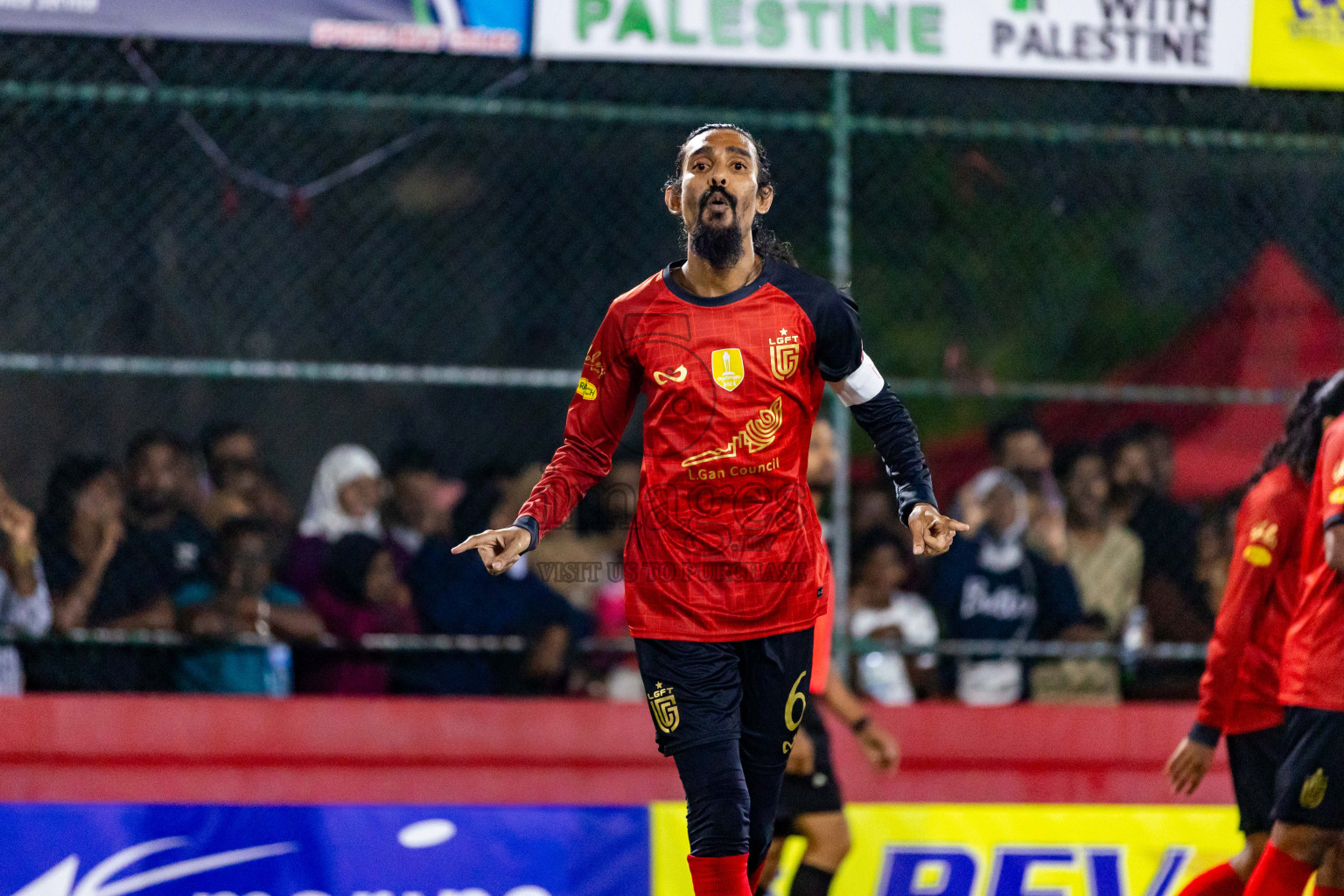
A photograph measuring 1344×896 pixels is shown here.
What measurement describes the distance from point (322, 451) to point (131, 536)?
3.63 meters

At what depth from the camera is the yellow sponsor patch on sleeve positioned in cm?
467

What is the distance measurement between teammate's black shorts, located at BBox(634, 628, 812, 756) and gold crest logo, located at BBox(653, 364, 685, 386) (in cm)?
67

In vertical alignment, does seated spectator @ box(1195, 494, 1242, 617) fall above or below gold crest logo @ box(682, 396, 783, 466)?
below

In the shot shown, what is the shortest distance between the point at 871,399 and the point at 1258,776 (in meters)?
1.95

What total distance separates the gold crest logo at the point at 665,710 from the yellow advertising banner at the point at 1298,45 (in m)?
4.32

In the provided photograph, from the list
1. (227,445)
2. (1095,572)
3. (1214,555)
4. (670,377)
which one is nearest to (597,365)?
(670,377)

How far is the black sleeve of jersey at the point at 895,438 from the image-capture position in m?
3.93

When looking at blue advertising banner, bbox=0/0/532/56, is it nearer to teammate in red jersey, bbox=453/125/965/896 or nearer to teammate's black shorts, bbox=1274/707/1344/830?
teammate in red jersey, bbox=453/125/965/896

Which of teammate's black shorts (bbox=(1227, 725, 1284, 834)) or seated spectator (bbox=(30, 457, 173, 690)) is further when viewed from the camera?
seated spectator (bbox=(30, 457, 173, 690))

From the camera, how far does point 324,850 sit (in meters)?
5.46

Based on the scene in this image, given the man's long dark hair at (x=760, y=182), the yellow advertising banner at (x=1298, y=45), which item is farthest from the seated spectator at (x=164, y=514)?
the yellow advertising banner at (x=1298, y=45)

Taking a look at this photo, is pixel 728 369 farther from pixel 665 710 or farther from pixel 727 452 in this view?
pixel 665 710

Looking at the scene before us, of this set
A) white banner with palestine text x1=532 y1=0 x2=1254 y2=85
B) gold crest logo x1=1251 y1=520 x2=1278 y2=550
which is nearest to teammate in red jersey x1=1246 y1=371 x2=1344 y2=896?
gold crest logo x1=1251 y1=520 x2=1278 y2=550

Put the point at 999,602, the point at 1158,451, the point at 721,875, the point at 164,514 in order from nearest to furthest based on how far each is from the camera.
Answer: the point at 721,875 → the point at 164,514 → the point at 999,602 → the point at 1158,451
